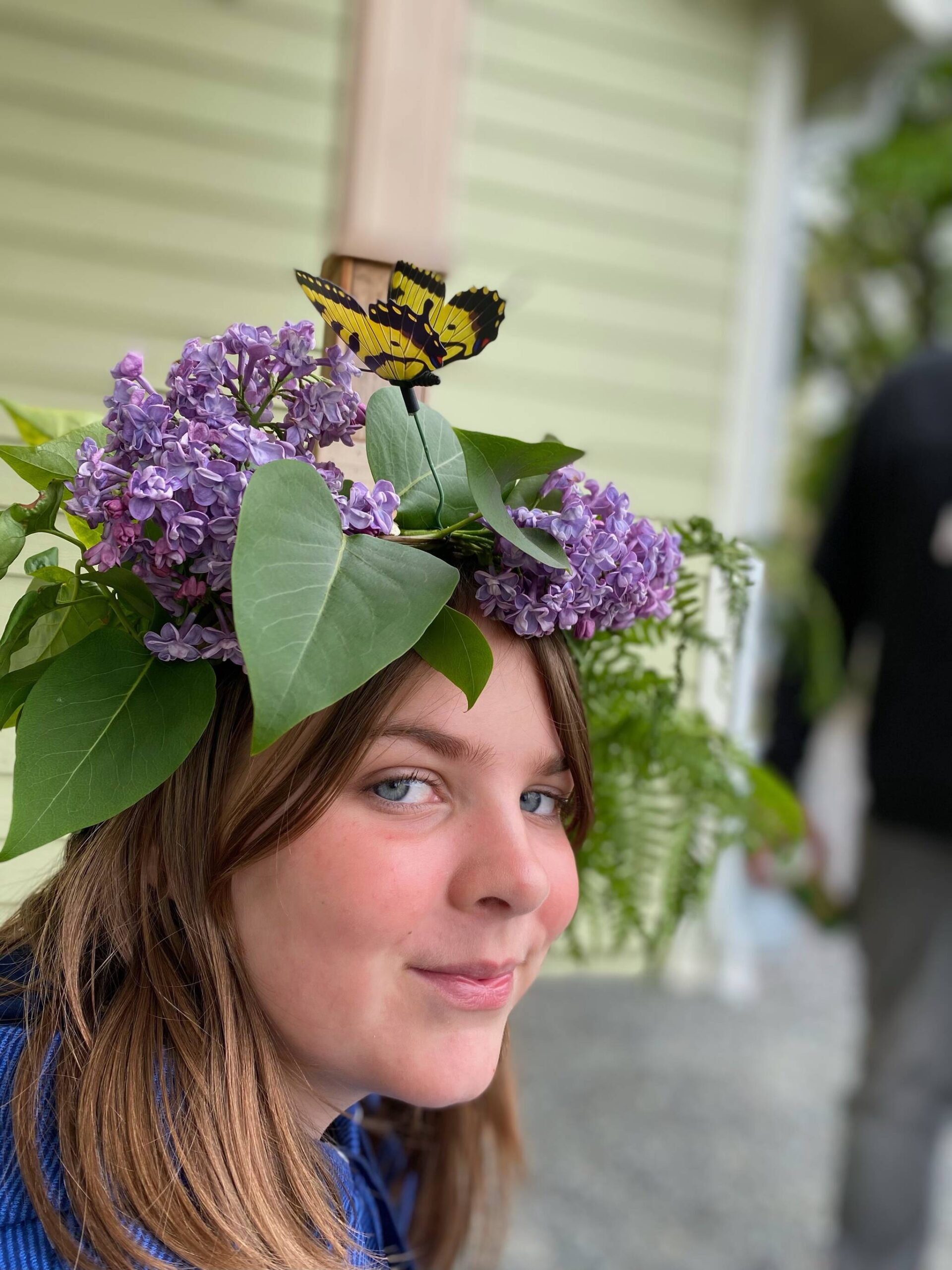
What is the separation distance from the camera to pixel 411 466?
1.01 metres

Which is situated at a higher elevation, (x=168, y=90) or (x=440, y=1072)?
(x=168, y=90)

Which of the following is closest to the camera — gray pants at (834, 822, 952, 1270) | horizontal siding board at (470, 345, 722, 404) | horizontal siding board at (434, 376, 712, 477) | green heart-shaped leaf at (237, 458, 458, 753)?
green heart-shaped leaf at (237, 458, 458, 753)

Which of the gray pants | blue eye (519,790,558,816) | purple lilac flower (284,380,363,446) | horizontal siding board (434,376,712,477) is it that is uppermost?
horizontal siding board (434,376,712,477)

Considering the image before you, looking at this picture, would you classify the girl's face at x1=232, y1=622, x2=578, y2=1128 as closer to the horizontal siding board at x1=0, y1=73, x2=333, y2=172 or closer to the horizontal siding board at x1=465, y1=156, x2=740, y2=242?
the horizontal siding board at x1=0, y1=73, x2=333, y2=172

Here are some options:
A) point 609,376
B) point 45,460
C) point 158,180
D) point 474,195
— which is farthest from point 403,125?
point 609,376

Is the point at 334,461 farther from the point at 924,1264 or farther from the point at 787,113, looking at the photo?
the point at 787,113

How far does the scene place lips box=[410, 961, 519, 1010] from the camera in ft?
3.28

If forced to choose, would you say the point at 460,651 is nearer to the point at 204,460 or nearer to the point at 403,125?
the point at 204,460

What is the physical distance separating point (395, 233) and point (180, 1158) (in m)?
1.44

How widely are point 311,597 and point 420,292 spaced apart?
25 cm

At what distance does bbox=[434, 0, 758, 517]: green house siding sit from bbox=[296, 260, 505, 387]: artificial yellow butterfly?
8.02 feet

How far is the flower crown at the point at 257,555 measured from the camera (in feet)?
2.68

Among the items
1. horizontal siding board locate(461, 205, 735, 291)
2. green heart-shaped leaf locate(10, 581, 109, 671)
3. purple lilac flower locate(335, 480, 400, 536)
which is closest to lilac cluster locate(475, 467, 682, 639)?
purple lilac flower locate(335, 480, 400, 536)

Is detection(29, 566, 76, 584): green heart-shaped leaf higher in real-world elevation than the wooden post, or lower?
lower
